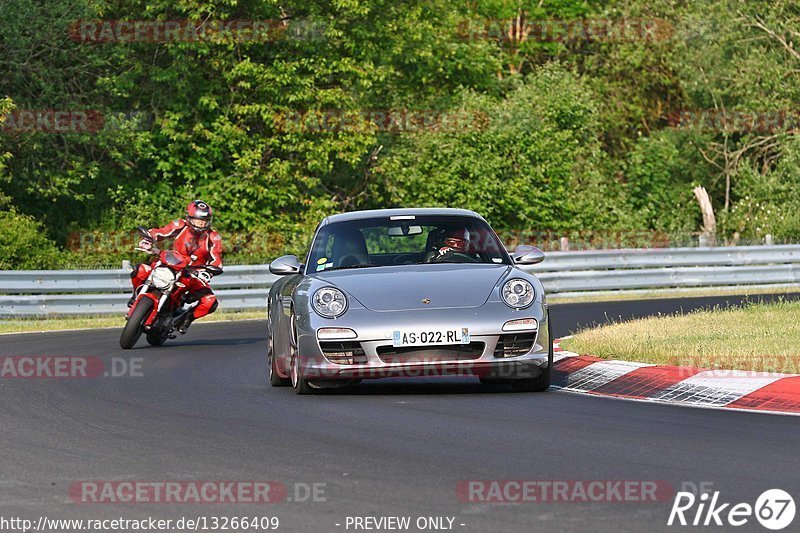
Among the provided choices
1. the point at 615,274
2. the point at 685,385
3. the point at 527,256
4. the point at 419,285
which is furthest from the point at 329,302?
the point at 615,274

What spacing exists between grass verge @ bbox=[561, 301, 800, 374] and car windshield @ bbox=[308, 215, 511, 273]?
1557mm

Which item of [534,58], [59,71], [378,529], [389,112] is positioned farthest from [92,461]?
[534,58]

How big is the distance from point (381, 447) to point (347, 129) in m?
28.4

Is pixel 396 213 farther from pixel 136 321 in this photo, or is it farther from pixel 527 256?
pixel 136 321

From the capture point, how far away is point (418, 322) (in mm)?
11109

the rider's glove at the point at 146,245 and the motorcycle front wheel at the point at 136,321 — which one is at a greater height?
the rider's glove at the point at 146,245

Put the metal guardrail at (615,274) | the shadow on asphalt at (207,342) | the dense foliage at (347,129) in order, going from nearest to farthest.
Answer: the shadow on asphalt at (207,342) < the metal guardrail at (615,274) < the dense foliage at (347,129)

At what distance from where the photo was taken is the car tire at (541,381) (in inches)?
456

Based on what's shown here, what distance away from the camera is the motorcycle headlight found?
18.0 meters

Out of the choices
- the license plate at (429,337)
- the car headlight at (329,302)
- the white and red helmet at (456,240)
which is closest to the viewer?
the license plate at (429,337)

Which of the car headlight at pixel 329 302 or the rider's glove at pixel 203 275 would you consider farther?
the rider's glove at pixel 203 275

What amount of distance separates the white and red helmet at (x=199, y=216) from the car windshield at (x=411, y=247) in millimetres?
5569

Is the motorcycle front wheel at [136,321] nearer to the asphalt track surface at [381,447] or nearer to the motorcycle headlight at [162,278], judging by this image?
the motorcycle headlight at [162,278]

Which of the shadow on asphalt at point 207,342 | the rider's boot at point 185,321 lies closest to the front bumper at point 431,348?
the rider's boot at point 185,321
